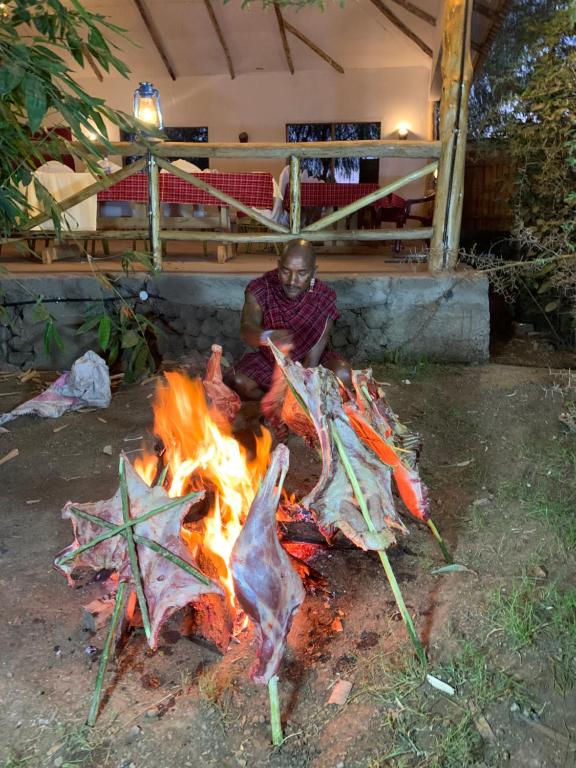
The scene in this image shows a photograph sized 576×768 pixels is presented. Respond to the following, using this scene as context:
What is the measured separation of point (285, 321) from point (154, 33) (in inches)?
372

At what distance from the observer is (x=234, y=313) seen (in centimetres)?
552

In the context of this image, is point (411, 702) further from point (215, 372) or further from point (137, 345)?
point (137, 345)

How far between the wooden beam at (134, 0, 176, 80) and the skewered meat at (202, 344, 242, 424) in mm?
9440

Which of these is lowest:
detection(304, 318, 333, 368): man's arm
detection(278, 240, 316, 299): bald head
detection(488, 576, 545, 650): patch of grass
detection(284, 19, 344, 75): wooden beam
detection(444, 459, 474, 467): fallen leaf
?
detection(488, 576, 545, 650): patch of grass

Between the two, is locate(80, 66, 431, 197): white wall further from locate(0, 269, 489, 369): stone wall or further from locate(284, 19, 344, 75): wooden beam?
locate(0, 269, 489, 369): stone wall

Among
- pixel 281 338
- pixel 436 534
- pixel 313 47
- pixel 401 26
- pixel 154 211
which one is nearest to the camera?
pixel 436 534

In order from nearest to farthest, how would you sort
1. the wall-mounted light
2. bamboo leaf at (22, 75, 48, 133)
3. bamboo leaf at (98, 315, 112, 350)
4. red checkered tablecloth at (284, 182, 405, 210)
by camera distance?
bamboo leaf at (22, 75, 48, 133)
bamboo leaf at (98, 315, 112, 350)
red checkered tablecloth at (284, 182, 405, 210)
the wall-mounted light

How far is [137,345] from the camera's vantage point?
523 cm

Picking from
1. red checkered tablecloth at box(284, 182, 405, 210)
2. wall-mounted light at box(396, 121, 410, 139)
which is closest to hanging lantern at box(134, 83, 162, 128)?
red checkered tablecloth at box(284, 182, 405, 210)

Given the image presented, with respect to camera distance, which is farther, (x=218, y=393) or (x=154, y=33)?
(x=154, y=33)

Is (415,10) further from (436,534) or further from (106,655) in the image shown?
(106,655)

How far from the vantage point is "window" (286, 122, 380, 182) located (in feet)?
39.0

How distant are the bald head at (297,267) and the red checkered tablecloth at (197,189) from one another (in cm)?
305

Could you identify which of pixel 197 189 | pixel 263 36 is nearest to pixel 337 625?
pixel 197 189
